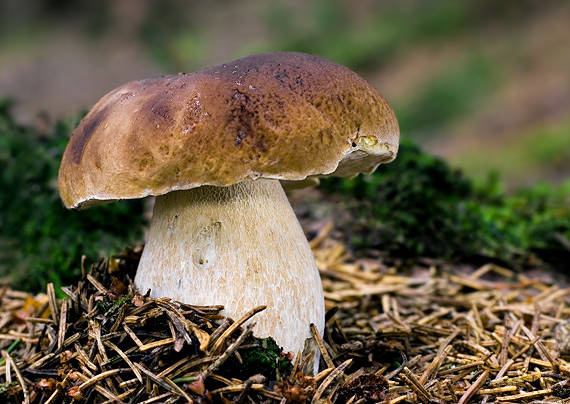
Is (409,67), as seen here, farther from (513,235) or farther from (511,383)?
(511,383)

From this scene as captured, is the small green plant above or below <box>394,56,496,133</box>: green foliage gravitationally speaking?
below

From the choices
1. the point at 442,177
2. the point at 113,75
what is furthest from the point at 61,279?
the point at 113,75

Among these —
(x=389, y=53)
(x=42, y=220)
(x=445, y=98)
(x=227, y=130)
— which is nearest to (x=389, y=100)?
(x=445, y=98)

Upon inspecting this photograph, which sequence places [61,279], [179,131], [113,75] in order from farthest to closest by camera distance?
1. [113,75]
2. [61,279]
3. [179,131]

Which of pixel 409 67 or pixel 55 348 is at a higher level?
pixel 409 67

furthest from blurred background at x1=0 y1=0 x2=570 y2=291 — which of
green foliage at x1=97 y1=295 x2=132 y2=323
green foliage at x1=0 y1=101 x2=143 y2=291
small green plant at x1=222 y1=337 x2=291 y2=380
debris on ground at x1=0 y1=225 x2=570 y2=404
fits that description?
small green plant at x1=222 y1=337 x2=291 y2=380

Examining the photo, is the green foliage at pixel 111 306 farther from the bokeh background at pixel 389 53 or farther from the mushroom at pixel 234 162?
the bokeh background at pixel 389 53

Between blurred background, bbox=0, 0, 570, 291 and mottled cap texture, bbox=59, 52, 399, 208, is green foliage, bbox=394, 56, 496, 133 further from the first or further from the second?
mottled cap texture, bbox=59, 52, 399, 208

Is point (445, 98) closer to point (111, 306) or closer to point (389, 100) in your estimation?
point (389, 100)
